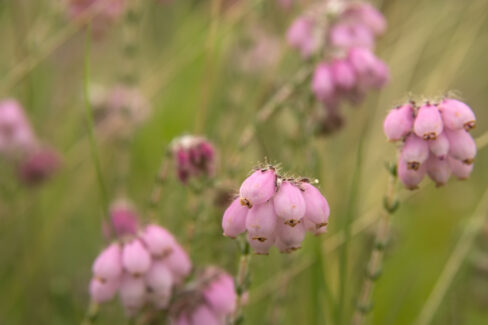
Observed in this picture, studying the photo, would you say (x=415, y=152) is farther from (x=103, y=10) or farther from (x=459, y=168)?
(x=103, y=10)

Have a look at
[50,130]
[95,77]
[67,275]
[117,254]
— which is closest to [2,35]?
[95,77]

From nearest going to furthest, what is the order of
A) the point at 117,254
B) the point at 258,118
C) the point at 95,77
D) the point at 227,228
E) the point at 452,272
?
the point at 227,228 < the point at 117,254 < the point at 258,118 < the point at 452,272 < the point at 95,77

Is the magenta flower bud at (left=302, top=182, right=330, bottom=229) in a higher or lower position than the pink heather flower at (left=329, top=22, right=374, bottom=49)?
lower

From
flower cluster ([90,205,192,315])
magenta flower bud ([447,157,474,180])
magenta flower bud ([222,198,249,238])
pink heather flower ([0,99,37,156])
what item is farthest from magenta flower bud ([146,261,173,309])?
pink heather flower ([0,99,37,156])

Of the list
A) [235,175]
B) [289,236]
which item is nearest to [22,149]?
[235,175]

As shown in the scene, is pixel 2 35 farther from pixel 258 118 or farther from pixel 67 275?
pixel 258 118

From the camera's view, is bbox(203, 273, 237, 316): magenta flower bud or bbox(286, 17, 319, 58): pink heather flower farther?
bbox(286, 17, 319, 58): pink heather flower

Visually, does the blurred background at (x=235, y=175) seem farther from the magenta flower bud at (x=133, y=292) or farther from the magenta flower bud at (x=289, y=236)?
the magenta flower bud at (x=289, y=236)

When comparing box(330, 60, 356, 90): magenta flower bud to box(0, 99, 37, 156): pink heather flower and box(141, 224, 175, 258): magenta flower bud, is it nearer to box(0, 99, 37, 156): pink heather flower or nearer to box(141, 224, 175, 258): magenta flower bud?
box(141, 224, 175, 258): magenta flower bud
